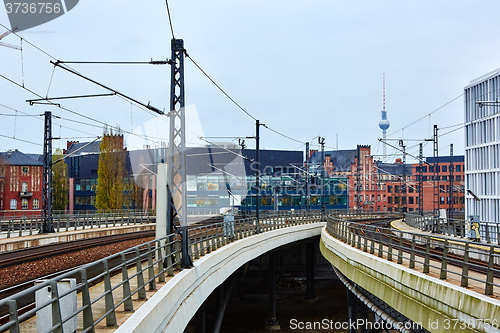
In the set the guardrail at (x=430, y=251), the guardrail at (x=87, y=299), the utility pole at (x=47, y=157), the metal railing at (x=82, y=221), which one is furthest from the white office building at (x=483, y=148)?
the guardrail at (x=87, y=299)

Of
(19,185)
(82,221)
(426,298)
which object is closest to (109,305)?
(426,298)

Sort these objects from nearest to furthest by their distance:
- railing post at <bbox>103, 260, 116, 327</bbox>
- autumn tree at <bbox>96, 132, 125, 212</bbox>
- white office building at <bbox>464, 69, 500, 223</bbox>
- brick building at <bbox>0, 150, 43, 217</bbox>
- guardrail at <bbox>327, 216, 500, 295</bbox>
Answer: railing post at <bbox>103, 260, 116, 327</bbox> < guardrail at <bbox>327, 216, 500, 295</bbox> < white office building at <bbox>464, 69, 500, 223</bbox> < autumn tree at <bbox>96, 132, 125, 212</bbox> < brick building at <bbox>0, 150, 43, 217</bbox>

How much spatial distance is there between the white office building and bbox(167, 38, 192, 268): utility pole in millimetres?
37427

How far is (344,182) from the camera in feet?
263

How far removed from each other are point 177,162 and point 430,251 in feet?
40.4

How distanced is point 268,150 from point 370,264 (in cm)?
9685

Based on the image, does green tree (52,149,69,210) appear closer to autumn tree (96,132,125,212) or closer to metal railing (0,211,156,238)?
autumn tree (96,132,125,212)

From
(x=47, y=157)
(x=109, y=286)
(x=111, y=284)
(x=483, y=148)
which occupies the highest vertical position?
(x=483, y=148)

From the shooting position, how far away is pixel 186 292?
543 inches

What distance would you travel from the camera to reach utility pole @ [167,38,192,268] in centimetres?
1509

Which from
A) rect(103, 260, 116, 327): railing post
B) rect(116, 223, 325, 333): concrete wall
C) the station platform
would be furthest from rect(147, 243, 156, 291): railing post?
the station platform

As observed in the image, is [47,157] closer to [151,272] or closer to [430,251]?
[151,272]

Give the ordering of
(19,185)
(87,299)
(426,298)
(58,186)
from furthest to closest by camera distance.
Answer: (58,186), (19,185), (426,298), (87,299)

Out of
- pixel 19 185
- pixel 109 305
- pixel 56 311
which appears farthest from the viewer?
pixel 19 185
